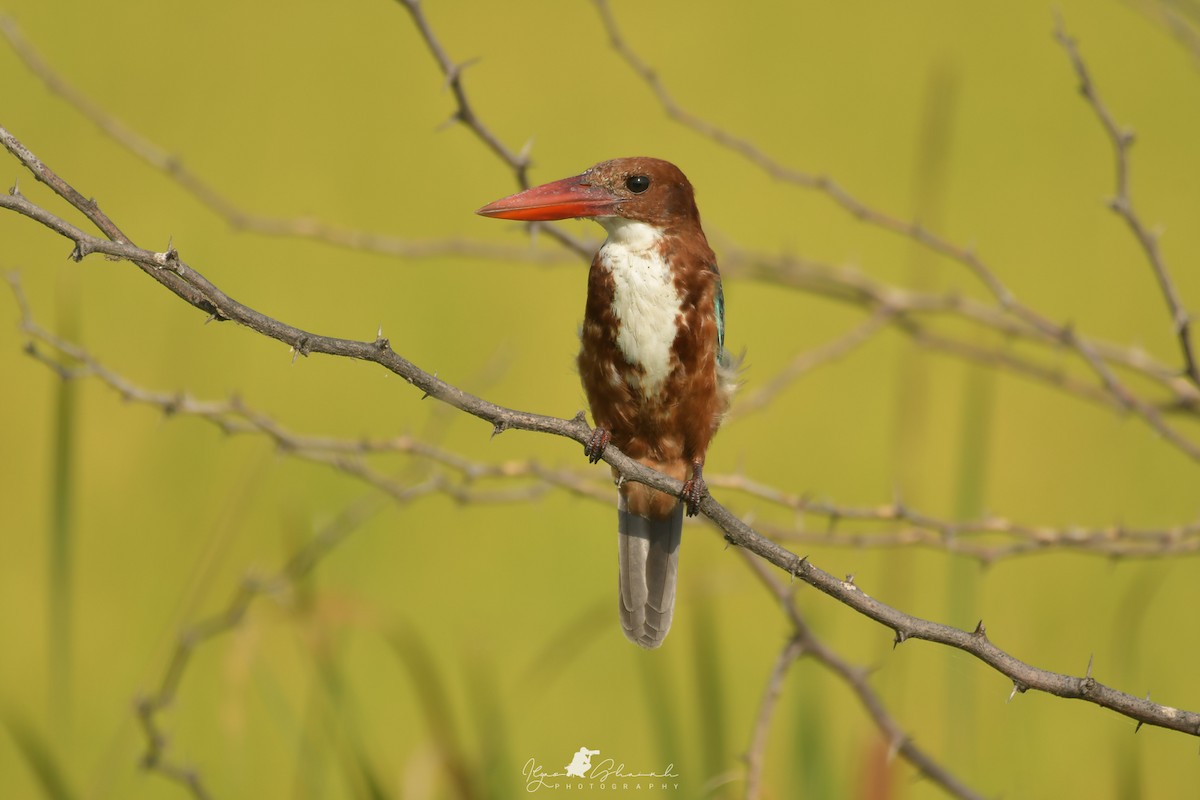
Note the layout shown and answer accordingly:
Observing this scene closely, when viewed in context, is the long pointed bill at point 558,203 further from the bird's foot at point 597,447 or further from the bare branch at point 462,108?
the bird's foot at point 597,447

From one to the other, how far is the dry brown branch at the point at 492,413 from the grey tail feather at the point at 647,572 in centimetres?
70

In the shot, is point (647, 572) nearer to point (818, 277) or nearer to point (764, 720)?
point (764, 720)

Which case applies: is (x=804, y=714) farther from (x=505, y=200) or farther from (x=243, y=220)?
(x=243, y=220)

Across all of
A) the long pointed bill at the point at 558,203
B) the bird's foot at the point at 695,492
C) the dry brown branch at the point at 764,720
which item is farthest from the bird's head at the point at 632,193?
the dry brown branch at the point at 764,720

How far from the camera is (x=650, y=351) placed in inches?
83.9

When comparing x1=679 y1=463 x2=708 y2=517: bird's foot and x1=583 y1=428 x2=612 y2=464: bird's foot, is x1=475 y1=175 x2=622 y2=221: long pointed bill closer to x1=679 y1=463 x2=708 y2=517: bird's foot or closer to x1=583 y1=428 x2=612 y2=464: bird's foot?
x1=583 y1=428 x2=612 y2=464: bird's foot

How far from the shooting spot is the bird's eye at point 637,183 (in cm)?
216

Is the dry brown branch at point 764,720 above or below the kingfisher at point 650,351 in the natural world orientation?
below

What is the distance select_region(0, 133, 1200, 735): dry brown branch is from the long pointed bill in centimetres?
49

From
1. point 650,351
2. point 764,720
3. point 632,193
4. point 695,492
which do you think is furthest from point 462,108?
point 764,720

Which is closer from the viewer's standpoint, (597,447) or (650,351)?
(597,447)

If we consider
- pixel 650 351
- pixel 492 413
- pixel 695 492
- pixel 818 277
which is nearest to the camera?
pixel 492 413

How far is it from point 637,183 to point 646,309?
0.73ft

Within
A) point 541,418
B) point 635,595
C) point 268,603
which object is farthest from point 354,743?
point 541,418
